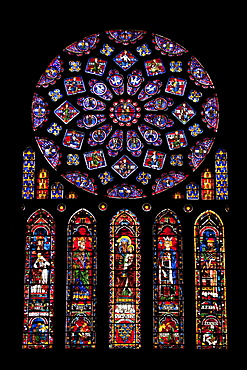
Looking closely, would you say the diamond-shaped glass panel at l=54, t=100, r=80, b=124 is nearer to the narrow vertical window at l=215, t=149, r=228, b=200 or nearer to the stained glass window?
the stained glass window

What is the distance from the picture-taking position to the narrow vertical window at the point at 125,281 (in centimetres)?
1919

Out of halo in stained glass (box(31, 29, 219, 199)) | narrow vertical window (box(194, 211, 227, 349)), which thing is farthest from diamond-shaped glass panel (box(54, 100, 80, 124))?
narrow vertical window (box(194, 211, 227, 349))

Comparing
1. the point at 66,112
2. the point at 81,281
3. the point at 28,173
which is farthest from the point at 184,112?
the point at 81,281

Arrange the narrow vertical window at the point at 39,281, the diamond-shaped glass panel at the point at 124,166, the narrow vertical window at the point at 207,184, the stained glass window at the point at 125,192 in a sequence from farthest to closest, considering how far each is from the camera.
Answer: the diamond-shaped glass panel at the point at 124,166 → the narrow vertical window at the point at 207,184 → the stained glass window at the point at 125,192 → the narrow vertical window at the point at 39,281

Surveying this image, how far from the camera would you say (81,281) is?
19.5 m

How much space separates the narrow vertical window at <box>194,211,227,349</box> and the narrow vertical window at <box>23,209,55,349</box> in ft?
9.04

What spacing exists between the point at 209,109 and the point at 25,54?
3.86m

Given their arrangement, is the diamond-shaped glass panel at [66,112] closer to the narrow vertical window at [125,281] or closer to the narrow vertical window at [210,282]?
the narrow vertical window at [125,281]

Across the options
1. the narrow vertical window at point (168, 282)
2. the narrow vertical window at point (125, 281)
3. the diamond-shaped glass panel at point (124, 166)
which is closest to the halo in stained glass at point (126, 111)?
the diamond-shaped glass panel at point (124, 166)

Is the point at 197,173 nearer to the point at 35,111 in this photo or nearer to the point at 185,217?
the point at 185,217

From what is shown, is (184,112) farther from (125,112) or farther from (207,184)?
(207,184)

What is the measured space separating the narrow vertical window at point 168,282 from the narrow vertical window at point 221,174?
102 cm

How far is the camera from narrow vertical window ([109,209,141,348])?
1919cm
